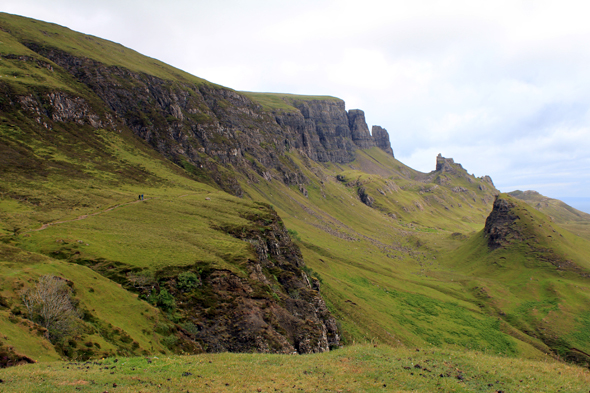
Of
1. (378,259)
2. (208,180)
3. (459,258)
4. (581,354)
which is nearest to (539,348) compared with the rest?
(581,354)

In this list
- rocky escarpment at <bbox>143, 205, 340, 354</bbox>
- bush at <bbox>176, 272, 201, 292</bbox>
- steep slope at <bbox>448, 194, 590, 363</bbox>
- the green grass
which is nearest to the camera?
rocky escarpment at <bbox>143, 205, 340, 354</bbox>

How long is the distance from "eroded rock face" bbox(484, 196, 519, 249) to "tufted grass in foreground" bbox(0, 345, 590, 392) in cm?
14957

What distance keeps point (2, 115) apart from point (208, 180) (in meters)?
81.2

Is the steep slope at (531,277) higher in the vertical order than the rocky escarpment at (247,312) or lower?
higher

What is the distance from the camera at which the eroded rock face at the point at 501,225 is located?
14700 cm

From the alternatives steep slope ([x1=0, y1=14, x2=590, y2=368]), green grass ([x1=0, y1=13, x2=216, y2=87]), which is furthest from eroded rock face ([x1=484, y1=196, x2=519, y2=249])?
green grass ([x1=0, y1=13, x2=216, y2=87])

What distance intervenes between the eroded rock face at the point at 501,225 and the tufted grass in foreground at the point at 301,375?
14957 centimetres

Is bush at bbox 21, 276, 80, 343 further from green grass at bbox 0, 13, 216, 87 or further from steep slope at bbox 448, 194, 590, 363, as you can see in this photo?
green grass at bbox 0, 13, 216, 87

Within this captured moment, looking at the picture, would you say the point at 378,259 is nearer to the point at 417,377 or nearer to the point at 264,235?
the point at 264,235

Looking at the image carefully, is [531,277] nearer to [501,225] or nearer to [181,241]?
[501,225]

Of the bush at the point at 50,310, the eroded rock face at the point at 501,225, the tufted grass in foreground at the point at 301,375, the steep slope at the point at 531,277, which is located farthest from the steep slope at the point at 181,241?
the tufted grass in foreground at the point at 301,375

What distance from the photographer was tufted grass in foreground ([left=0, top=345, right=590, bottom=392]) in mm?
18531

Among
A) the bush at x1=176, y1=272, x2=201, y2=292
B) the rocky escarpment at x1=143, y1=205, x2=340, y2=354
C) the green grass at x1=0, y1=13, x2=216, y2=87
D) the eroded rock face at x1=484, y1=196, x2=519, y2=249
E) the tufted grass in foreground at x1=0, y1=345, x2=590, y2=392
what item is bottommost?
the rocky escarpment at x1=143, y1=205, x2=340, y2=354

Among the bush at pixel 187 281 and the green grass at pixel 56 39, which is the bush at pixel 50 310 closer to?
the bush at pixel 187 281
